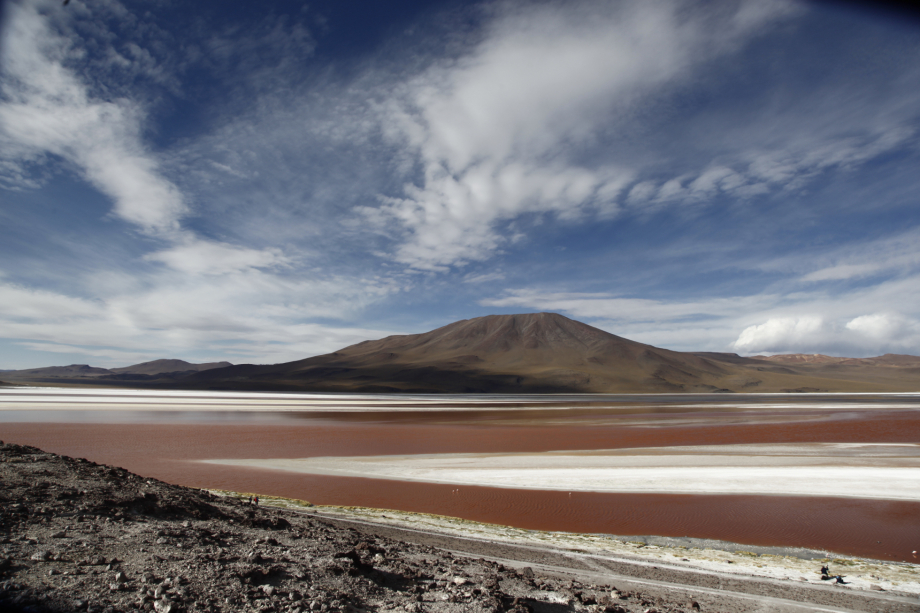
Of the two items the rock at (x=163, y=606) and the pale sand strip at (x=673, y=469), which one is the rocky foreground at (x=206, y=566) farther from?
the pale sand strip at (x=673, y=469)

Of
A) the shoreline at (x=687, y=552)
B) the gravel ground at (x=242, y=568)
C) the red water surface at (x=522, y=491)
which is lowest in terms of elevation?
the red water surface at (x=522, y=491)

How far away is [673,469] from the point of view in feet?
62.1

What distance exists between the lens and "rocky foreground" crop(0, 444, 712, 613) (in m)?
4.63

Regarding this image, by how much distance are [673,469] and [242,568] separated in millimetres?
17958

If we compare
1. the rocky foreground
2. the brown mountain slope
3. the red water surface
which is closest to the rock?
the rocky foreground

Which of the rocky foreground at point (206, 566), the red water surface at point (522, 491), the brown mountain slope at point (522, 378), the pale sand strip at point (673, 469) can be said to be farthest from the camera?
the brown mountain slope at point (522, 378)

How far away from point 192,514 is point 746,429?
37119 mm

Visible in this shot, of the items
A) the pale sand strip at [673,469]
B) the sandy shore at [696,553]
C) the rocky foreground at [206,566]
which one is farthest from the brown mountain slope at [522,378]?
the rocky foreground at [206,566]

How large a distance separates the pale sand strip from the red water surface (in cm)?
106

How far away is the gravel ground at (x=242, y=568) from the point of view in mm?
4688

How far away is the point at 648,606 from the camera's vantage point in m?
5.91

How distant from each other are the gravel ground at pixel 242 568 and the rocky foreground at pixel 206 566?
0.7 inches

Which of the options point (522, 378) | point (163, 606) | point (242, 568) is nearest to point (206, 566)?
point (242, 568)

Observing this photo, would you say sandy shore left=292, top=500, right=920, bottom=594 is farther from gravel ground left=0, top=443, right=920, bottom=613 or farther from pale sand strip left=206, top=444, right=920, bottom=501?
pale sand strip left=206, top=444, right=920, bottom=501
